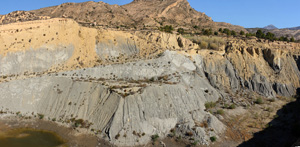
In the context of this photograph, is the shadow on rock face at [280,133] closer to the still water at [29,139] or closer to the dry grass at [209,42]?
the dry grass at [209,42]

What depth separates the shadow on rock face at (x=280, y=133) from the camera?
57.9 feet

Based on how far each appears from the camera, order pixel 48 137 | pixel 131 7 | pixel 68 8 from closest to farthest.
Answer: pixel 48 137
pixel 68 8
pixel 131 7

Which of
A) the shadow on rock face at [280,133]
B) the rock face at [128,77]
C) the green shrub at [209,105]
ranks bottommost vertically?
the shadow on rock face at [280,133]

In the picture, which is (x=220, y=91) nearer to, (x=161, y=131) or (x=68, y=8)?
(x=161, y=131)

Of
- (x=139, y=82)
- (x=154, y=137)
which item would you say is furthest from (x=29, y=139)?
(x=139, y=82)

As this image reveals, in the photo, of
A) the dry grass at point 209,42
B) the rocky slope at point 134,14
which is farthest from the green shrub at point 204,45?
the rocky slope at point 134,14

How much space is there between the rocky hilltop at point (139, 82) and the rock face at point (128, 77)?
104 mm

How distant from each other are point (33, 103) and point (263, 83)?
3250 cm

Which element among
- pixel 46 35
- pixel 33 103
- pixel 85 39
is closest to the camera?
pixel 33 103

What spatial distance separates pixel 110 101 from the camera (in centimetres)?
1955

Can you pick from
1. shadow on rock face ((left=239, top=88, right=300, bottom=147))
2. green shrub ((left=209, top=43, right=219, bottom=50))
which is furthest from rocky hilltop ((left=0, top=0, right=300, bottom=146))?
green shrub ((left=209, top=43, right=219, bottom=50))

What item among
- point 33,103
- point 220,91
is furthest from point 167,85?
point 33,103

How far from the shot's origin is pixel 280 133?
19.6 meters

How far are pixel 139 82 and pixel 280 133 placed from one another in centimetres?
1573
